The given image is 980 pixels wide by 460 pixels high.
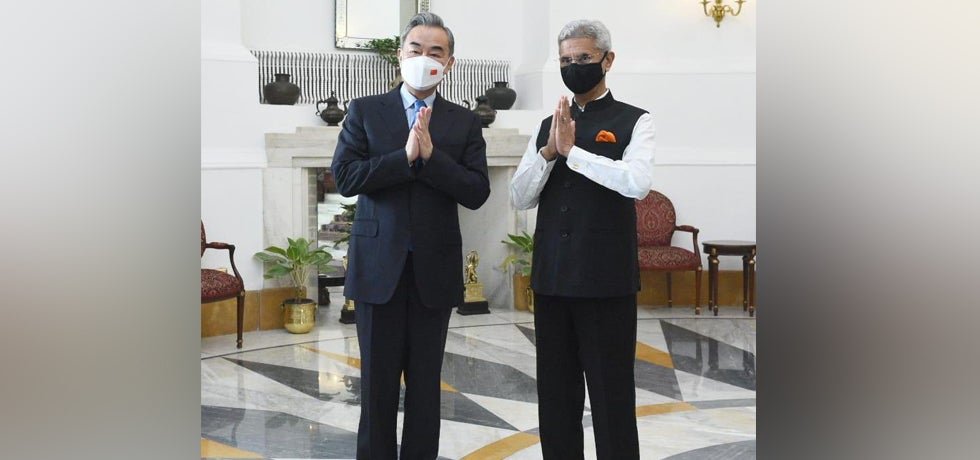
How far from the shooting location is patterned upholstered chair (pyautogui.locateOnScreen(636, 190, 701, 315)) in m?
6.75

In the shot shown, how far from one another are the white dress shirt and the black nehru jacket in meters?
0.04

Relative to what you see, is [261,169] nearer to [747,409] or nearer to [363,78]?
[363,78]

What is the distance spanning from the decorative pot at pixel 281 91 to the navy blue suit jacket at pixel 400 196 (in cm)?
401

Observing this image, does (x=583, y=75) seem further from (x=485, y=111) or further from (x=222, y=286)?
(x=485, y=111)

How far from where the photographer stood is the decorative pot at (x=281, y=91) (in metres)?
6.77

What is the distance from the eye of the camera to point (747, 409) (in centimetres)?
435

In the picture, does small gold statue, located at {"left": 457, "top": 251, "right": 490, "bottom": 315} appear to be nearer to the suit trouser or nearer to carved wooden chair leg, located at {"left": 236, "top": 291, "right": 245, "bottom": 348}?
carved wooden chair leg, located at {"left": 236, "top": 291, "right": 245, "bottom": 348}

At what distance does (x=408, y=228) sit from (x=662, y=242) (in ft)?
14.7

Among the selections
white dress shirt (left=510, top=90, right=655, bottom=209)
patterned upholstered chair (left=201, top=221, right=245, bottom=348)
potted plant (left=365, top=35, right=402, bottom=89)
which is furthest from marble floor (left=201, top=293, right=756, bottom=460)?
potted plant (left=365, top=35, right=402, bottom=89)

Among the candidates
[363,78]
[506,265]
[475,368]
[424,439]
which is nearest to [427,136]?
→ [424,439]

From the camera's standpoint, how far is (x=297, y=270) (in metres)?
6.39
